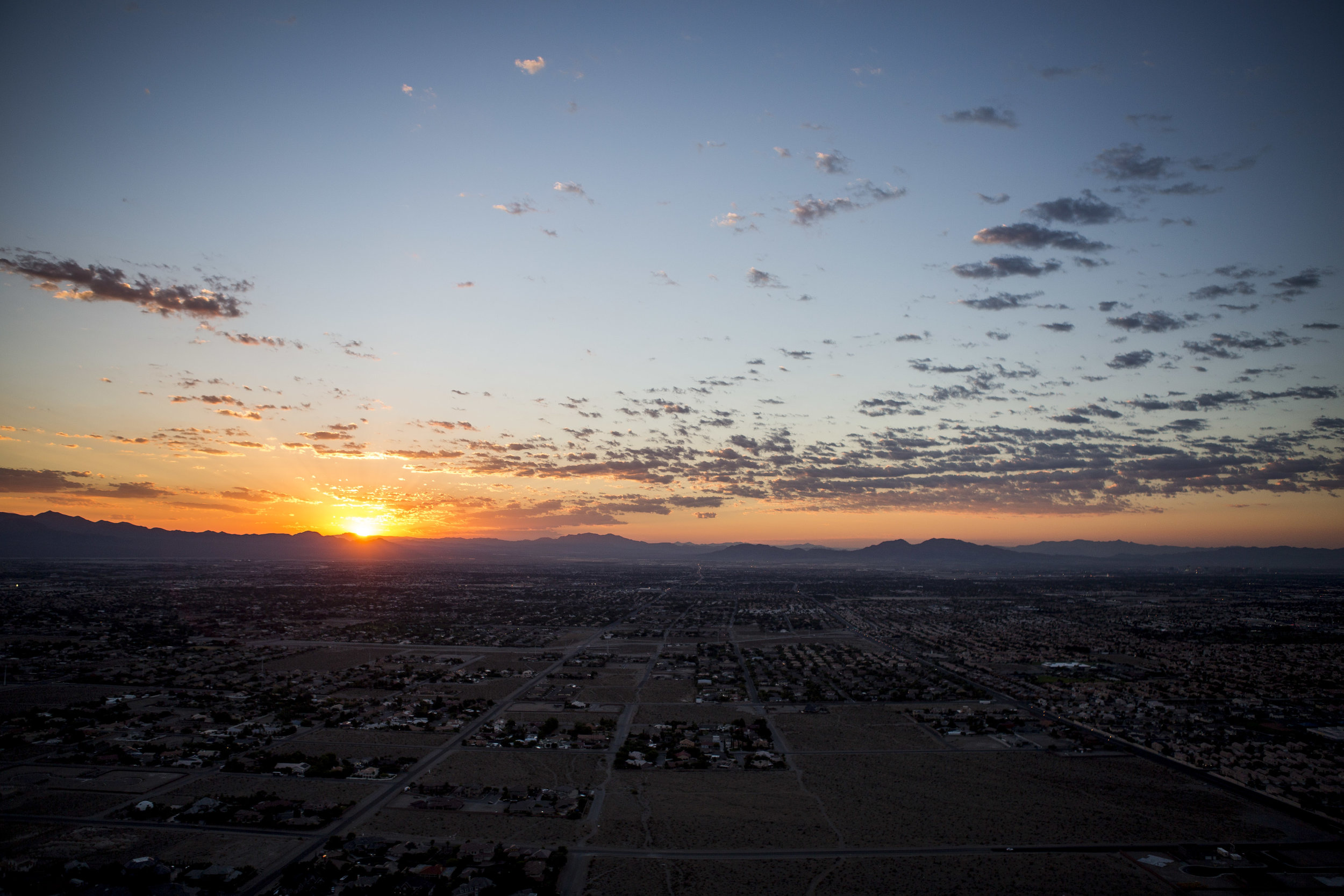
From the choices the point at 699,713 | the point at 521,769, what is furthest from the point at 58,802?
the point at 699,713

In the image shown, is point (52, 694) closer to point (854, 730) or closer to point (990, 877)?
point (854, 730)

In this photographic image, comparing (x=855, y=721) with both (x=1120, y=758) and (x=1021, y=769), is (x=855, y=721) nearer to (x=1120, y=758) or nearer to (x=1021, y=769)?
(x=1021, y=769)

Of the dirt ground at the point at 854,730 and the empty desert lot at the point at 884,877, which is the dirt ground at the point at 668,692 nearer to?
the dirt ground at the point at 854,730

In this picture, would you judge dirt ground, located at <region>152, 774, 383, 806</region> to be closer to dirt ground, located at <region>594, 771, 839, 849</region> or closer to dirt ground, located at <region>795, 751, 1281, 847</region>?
dirt ground, located at <region>594, 771, 839, 849</region>

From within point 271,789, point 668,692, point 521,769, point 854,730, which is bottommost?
point 668,692

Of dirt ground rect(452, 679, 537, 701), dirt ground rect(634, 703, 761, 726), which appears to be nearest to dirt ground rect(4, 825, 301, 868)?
dirt ground rect(634, 703, 761, 726)
